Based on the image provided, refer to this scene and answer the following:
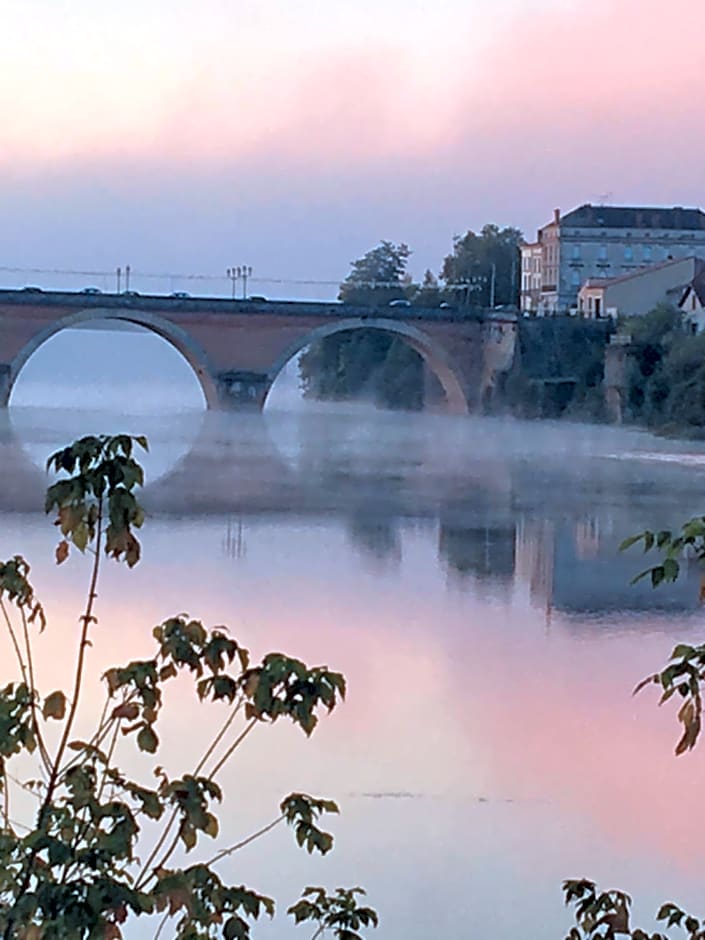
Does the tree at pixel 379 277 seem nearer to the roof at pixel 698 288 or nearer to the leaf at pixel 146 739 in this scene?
the roof at pixel 698 288

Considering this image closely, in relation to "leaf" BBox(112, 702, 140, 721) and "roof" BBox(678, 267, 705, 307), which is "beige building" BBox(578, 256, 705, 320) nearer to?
"roof" BBox(678, 267, 705, 307)

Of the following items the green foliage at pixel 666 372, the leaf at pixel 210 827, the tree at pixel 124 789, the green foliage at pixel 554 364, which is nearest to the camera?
the tree at pixel 124 789

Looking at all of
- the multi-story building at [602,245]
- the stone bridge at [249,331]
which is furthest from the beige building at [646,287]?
the multi-story building at [602,245]

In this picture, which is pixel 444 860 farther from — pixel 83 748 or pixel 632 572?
pixel 632 572

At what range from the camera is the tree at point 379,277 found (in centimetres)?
5806

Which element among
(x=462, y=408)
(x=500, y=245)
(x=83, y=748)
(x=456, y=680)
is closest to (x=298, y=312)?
(x=462, y=408)

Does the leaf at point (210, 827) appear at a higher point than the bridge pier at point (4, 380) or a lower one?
lower

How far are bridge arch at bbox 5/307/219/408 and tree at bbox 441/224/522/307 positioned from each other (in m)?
15.6

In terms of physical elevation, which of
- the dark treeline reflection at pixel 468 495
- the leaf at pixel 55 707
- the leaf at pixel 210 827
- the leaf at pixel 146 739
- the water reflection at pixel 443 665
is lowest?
the water reflection at pixel 443 665

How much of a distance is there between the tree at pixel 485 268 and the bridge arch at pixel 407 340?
1213cm

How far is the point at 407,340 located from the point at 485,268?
14.5 m

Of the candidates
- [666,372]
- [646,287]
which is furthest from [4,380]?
[646,287]

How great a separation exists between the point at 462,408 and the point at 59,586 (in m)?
32.8

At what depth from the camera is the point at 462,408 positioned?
4378 centimetres
